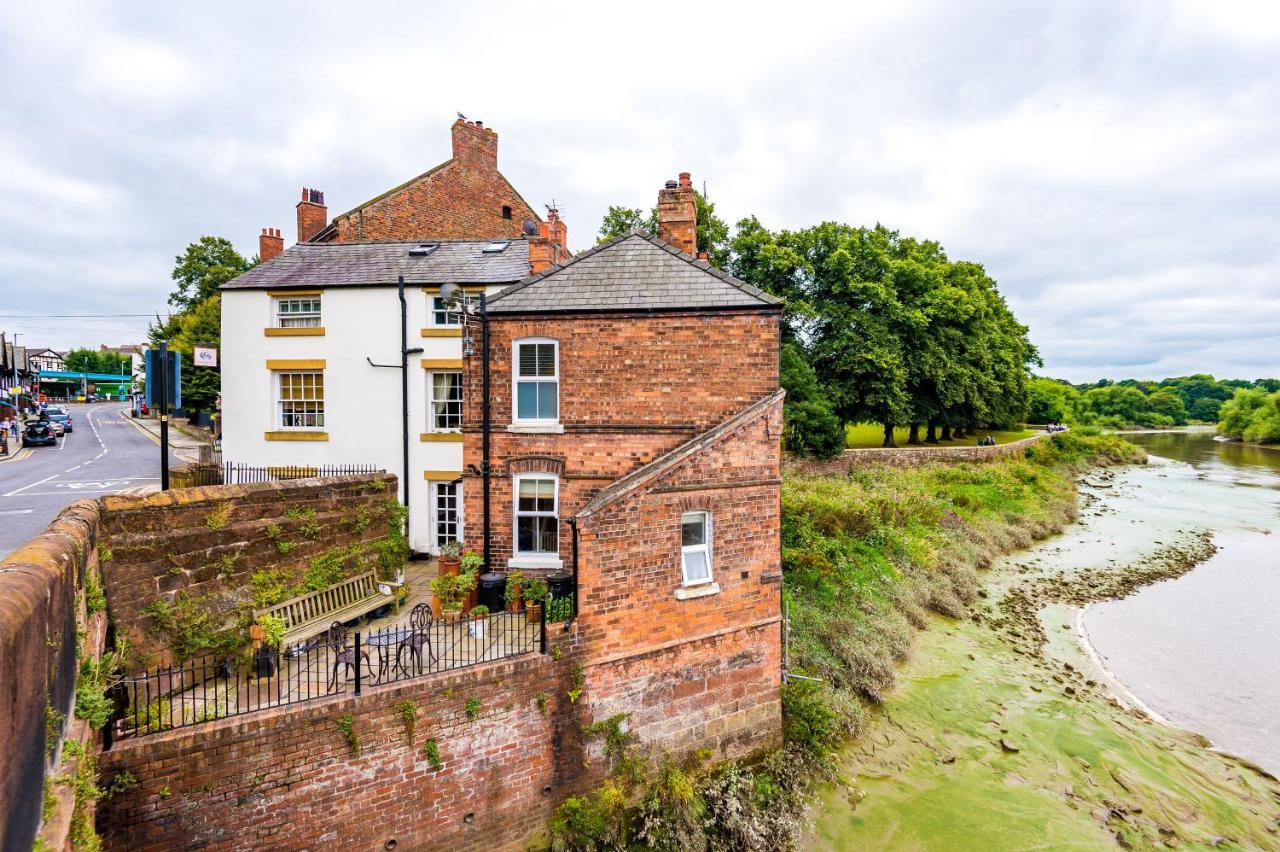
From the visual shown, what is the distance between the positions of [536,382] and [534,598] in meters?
4.23

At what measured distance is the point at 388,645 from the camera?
308 inches

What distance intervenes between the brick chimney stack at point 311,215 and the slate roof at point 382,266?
3403 mm

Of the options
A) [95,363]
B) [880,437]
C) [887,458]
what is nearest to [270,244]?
[887,458]

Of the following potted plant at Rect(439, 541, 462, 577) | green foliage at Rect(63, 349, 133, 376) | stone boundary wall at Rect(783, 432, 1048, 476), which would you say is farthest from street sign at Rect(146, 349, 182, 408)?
green foliage at Rect(63, 349, 133, 376)

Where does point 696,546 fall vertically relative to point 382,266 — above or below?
below

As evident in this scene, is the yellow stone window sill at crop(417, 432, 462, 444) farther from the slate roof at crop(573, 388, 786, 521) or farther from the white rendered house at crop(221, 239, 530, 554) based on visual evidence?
the slate roof at crop(573, 388, 786, 521)

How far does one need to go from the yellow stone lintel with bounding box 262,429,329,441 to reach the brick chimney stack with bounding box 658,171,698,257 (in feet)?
37.2

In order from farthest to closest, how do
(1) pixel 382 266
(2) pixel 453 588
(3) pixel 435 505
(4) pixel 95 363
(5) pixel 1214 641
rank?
(4) pixel 95 363 < (5) pixel 1214 641 < (1) pixel 382 266 < (3) pixel 435 505 < (2) pixel 453 588

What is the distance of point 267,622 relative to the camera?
834 cm

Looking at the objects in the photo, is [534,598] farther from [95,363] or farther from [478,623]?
[95,363]

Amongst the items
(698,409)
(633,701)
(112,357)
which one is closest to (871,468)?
(698,409)

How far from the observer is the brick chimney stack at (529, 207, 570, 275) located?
14656 millimetres

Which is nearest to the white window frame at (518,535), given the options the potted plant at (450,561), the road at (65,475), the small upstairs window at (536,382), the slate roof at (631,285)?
the potted plant at (450,561)

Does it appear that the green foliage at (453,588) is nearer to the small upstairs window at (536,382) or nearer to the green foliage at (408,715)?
the green foliage at (408,715)
